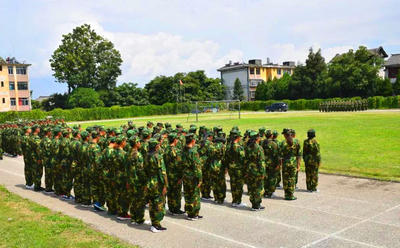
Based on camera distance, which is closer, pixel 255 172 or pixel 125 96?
pixel 255 172

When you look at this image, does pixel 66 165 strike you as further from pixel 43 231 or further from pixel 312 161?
pixel 312 161

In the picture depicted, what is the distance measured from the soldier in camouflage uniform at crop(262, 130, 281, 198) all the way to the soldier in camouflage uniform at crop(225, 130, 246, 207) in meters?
1.16

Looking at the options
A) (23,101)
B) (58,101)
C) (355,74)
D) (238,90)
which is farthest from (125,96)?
(355,74)

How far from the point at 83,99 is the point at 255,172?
63318mm

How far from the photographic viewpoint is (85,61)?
72.6 metres

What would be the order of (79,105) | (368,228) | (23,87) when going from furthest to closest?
1. (23,87)
2. (79,105)
3. (368,228)

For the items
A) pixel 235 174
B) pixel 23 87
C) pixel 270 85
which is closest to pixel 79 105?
pixel 23 87

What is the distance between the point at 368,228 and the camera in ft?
24.5

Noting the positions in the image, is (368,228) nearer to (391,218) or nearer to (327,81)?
(391,218)

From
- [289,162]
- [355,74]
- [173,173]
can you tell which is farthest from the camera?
[355,74]

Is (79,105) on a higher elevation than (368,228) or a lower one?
higher

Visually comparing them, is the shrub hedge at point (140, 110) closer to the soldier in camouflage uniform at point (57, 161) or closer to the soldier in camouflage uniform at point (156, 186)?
the soldier in camouflage uniform at point (57, 161)

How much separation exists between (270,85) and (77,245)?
73415mm

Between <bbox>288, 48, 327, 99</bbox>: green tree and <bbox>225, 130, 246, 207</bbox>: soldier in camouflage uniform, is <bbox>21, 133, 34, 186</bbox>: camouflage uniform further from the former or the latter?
<bbox>288, 48, 327, 99</bbox>: green tree
